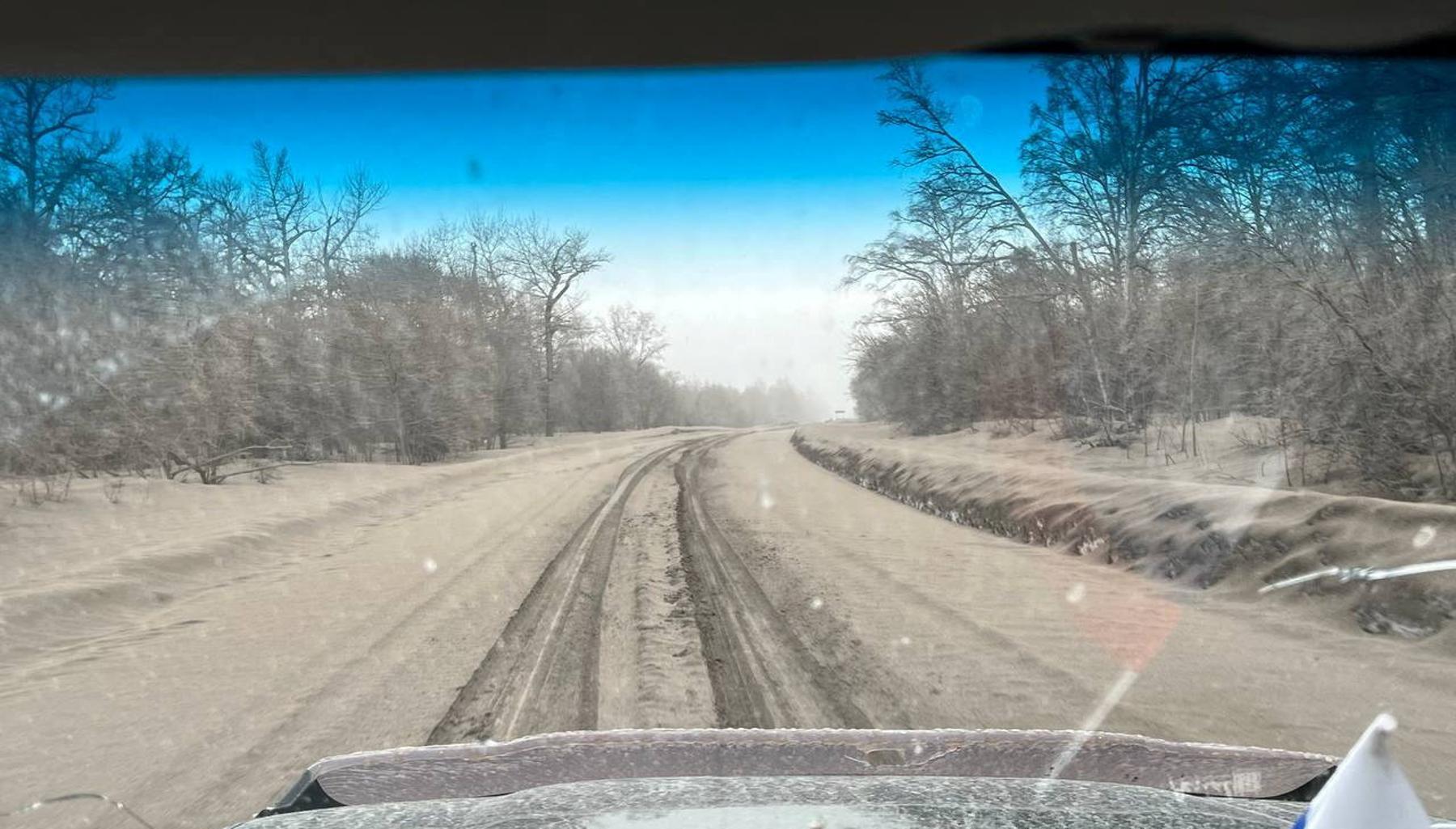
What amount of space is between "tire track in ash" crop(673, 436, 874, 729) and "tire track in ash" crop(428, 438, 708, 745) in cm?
81

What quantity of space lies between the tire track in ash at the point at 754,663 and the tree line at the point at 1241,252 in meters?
7.01

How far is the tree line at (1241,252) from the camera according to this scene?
10617mm

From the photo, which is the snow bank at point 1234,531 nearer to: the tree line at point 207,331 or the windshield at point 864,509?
the windshield at point 864,509

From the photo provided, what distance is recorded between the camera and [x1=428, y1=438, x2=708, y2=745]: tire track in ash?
17.7 feet

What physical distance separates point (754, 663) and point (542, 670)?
138cm

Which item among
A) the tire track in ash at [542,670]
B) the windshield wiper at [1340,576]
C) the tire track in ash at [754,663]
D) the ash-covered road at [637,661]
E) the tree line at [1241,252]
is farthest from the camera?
the tree line at [1241,252]

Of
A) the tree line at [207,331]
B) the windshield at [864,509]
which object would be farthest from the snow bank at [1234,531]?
the tree line at [207,331]

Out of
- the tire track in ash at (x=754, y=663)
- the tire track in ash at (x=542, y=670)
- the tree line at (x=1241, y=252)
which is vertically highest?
the tree line at (x=1241, y=252)

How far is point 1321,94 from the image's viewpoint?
12023mm

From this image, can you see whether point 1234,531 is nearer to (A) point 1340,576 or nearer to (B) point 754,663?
(A) point 1340,576

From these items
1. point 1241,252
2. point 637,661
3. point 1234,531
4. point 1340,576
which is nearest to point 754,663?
point 637,661

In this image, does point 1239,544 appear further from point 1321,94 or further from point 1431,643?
point 1321,94

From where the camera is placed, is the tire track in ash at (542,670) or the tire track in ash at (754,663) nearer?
the tire track in ash at (542,670)

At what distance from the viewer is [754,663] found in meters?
6.64
